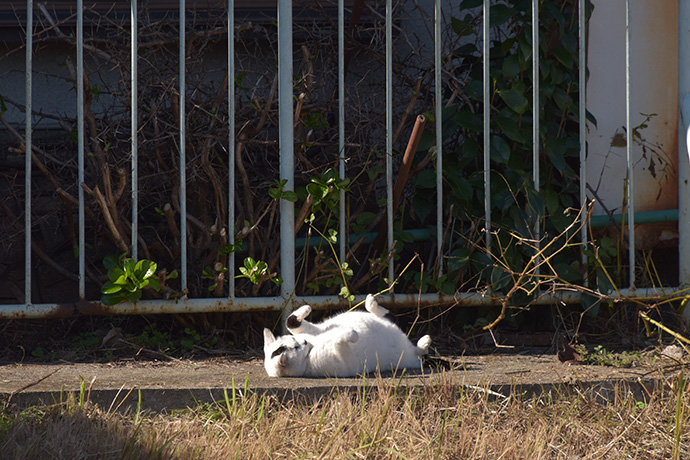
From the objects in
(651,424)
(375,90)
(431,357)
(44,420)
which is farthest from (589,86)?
(44,420)

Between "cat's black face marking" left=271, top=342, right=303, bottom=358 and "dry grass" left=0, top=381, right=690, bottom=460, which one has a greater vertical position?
"cat's black face marking" left=271, top=342, right=303, bottom=358

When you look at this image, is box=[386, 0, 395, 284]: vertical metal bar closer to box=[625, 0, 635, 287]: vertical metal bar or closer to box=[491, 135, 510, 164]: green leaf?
box=[491, 135, 510, 164]: green leaf

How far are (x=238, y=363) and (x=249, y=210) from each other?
0.71 meters

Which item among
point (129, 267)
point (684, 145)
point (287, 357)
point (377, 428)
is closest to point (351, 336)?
point (287, 357)

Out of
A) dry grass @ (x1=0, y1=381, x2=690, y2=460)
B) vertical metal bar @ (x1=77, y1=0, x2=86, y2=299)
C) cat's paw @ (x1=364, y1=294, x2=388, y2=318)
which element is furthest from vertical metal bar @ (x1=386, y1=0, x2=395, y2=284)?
vertical metal bar @ (x1=77, y1=0, x2=86, y2=299)

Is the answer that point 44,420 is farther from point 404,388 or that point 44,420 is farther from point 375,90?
point 375,90

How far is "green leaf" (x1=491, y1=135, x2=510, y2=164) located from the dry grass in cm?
Result: 111

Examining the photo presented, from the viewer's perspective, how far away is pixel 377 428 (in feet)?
6.55

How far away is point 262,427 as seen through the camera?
6.77ft

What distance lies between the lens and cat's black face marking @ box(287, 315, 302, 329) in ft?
8.51

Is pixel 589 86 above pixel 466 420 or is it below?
above

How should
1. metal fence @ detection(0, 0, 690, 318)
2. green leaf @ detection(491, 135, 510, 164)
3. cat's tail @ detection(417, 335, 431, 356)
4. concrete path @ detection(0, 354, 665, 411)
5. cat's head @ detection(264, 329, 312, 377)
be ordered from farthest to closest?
green leaf @ detection(491, 135, 510, 164) → metal fence @ detection(0, 0, 690, 318) → cat's tail @ detection(417, 335, 431, 356) → cat's head @ detection(264, 329, 312, 377) → concrete path @ detection(0, 354, 665, 411)

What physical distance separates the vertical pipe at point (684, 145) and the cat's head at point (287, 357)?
1665 millimetres

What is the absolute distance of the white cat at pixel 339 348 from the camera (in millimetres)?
2451
